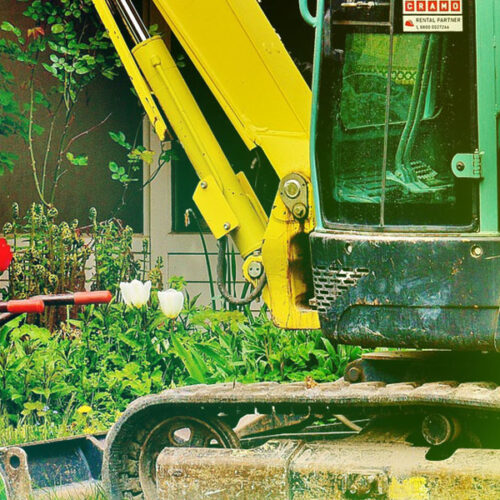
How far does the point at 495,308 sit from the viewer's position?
4023mm

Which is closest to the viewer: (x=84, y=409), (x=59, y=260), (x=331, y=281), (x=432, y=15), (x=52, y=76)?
(x=432, y=15)

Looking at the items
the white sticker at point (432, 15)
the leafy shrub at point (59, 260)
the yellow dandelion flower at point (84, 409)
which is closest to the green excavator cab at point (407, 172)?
the white sticker at point (432, 15)

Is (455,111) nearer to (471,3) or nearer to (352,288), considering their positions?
(471,3)

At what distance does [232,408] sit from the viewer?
451 centimetres

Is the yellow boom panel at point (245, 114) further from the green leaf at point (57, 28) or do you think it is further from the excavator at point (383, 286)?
the green leaf at point (57, 28)

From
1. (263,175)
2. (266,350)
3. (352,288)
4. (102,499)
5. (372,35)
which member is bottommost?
(102,499)

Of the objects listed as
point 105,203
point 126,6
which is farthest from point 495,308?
point 105,203

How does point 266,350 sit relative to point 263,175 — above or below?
below

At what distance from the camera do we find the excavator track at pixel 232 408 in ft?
13.4

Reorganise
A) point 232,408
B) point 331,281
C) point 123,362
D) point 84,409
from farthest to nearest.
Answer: point 123,362 < point 84,409 < point 232,408 < point 331,281

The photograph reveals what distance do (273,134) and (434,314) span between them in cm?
126

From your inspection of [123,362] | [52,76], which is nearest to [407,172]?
[123,362]

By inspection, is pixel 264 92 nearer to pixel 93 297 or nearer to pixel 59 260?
pixel 93 297

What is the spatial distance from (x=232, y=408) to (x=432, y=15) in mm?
1559
